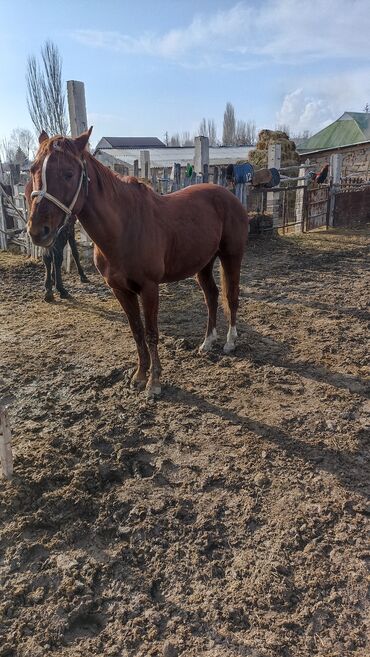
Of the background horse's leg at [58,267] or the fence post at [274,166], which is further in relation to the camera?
the fence post at [274,166]

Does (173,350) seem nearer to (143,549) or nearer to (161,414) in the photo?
(161,414)

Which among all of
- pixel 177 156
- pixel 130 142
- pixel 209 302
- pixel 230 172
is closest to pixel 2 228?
pixel 230 172

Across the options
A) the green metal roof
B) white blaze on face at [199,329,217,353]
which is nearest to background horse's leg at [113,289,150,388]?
white blaze on face at [199,329,217,353]

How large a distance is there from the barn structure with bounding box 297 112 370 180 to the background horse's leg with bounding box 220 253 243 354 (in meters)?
18.5

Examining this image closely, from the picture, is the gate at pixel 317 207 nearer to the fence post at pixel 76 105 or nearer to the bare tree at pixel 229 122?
the fence post at pixel 76 105

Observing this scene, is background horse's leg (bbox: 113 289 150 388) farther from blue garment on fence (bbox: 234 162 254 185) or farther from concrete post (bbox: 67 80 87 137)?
blue garment on fence (bbox: 234 162 254 185)

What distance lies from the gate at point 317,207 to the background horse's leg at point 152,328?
30.8 feet

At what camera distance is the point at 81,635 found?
1.63 meters

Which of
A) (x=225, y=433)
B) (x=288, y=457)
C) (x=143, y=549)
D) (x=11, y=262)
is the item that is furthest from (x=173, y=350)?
(x=11, y=262)

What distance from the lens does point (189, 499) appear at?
2.29 meters

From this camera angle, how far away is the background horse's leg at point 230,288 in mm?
4129

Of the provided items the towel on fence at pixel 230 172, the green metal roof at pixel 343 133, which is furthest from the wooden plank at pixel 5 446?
the green metal roof at pixel 343 133

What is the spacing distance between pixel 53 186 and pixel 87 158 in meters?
0.41

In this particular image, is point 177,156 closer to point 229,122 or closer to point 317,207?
point 317,207
